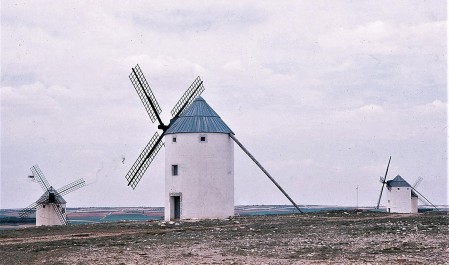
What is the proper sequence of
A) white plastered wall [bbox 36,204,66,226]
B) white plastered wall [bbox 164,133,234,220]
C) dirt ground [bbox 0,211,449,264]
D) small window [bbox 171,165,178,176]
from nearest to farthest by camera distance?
dirt ground [bbox 0,211,449,264], white plastered wall [bbox 164,133,234,220], small window [bbox 171,165,178,176], white plastered wall [bbox 36,204,66,226]

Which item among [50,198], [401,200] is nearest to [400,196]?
[401,200]

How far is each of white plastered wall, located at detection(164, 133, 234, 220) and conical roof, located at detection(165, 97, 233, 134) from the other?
365mm

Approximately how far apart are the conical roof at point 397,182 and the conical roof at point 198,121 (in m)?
46.8

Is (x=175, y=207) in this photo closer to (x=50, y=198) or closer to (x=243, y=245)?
(x=243, y=245)

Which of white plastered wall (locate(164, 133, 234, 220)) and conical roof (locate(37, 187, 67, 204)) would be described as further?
conical roof (locate(37, 187, 67, 204))

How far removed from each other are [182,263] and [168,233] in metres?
10.7

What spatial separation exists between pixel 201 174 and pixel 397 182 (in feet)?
161

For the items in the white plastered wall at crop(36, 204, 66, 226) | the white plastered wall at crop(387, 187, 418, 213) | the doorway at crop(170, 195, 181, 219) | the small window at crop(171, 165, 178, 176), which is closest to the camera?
the small window at crop(171, 165, 178, 176)

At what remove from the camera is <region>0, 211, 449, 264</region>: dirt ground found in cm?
1861

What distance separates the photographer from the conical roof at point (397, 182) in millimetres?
83250

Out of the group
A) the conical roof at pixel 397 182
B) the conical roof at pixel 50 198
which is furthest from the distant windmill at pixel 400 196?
the conical roof at pixel 50 198

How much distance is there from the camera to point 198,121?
41.9m

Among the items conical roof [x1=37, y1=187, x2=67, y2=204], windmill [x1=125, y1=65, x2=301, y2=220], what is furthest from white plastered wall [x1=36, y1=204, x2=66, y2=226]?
windmill [x1=125, y1=65, x2=301, y2=220]

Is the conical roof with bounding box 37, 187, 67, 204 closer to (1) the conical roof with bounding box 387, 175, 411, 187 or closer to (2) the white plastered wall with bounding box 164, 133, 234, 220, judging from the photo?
(2) the white plastered wall with bounding box 164, 133, 234, 220
